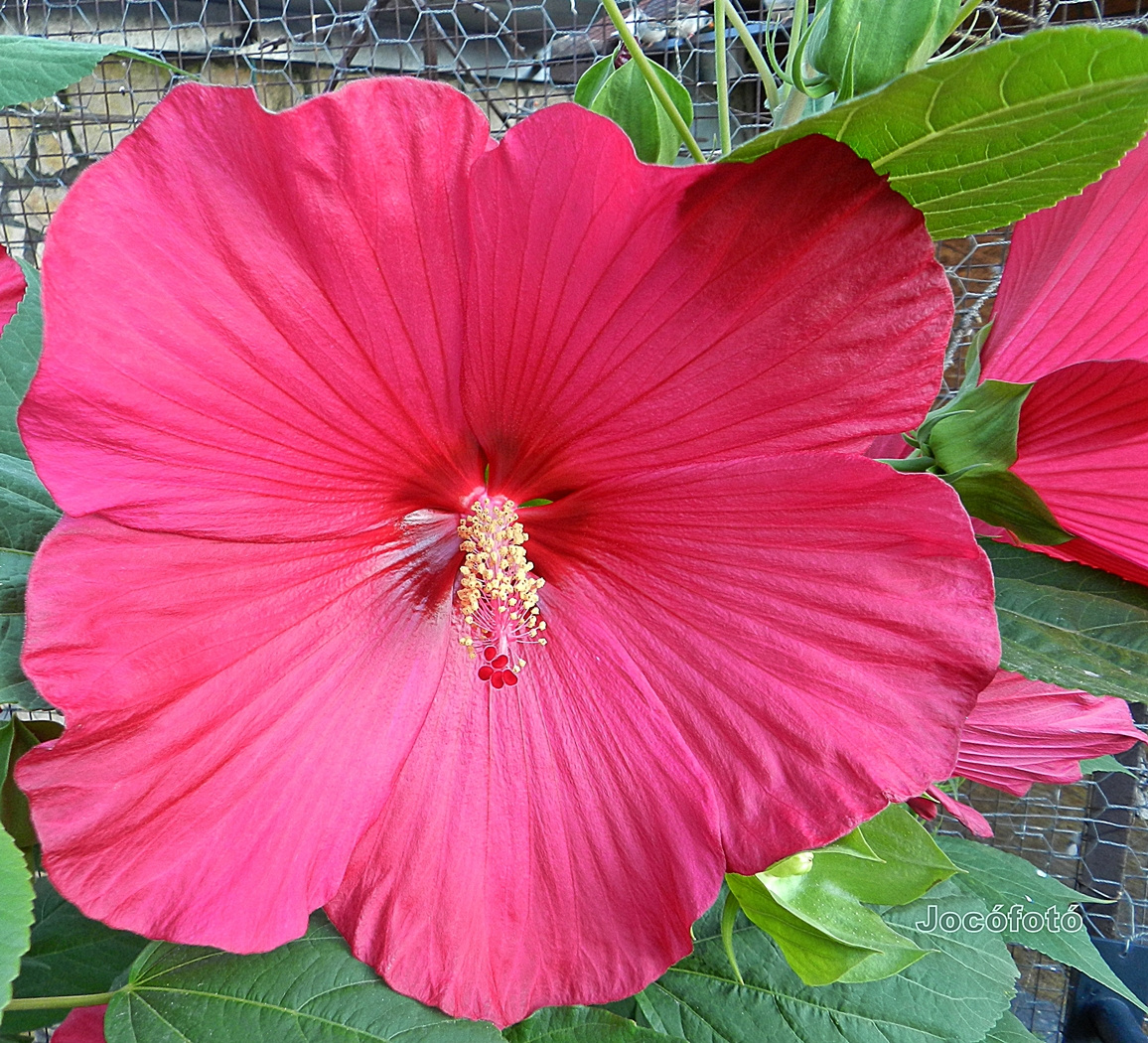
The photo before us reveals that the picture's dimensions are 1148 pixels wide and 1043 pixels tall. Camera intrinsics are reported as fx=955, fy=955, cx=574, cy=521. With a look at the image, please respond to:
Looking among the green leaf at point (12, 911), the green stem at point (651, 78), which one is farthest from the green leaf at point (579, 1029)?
the green stem at point (651, 78)

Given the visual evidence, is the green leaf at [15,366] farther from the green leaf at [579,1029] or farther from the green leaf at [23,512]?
the green leaf at [579,1029]

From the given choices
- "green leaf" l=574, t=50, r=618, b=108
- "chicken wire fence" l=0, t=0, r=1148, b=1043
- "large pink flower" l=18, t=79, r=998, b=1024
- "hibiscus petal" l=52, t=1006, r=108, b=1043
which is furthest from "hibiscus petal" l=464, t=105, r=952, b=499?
"chicken wire fence" l=0, t=0, r=1148, b=1043

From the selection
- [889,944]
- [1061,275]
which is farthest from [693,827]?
[1061,275]

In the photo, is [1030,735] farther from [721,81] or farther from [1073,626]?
[721,81]

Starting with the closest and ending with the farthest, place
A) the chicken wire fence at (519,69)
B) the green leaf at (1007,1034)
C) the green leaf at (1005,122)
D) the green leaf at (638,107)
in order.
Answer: the green leaf at (1005,122)
the green leaf at (638,107)
the green leaf at (1007,1034)
the chicken wire fence at (519,69)

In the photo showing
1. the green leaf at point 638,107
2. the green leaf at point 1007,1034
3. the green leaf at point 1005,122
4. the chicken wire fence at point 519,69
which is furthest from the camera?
the chicken wire fence at point 519,69

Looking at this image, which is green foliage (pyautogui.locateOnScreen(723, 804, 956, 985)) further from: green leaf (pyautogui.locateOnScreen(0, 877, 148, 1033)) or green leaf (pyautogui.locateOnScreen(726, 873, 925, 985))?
green leaf (pyautogui.locateOnScreen(0, 877, 148, 1033))

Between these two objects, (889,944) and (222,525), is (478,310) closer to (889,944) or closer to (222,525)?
(222,525)
